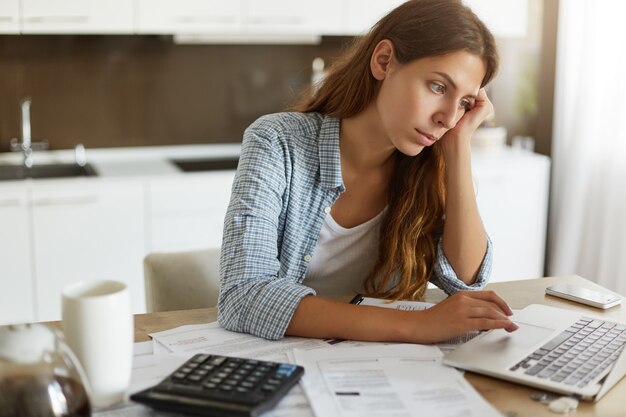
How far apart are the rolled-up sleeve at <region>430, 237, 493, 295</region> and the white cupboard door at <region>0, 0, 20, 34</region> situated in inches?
78.2

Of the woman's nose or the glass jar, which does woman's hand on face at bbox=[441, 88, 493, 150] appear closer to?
the woman's nose

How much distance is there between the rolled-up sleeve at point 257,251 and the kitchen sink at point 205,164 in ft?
5.98

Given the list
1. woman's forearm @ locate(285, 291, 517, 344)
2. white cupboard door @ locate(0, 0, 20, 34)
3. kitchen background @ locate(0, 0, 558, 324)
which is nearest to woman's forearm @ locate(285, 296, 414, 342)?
woman's forearm @ locate(285, 291, 517, 344)

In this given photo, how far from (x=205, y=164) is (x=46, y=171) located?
2.11 ft

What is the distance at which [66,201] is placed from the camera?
115 inches

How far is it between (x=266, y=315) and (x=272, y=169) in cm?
33

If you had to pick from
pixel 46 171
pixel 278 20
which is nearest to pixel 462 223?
pixel 278 20

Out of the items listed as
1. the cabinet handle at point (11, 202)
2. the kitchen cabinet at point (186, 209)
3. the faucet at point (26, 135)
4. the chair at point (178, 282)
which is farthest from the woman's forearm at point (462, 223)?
the faucet at point (26, 135)

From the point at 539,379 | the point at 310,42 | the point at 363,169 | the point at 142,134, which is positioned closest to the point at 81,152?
the point at 142,134

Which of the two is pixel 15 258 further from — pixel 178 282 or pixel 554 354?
pixel 554 354

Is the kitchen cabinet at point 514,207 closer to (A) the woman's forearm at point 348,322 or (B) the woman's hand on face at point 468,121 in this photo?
(B) the woman's hand on face at point 468,121

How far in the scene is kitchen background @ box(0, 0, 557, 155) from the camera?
3316 mm

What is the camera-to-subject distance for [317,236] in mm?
1655

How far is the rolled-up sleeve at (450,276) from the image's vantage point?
1.64 metres
